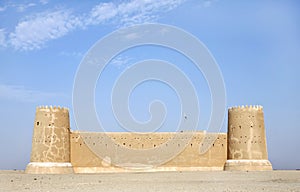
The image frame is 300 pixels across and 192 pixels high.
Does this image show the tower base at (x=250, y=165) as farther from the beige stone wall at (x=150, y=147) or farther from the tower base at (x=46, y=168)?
the tower base at (x=46, y=168)

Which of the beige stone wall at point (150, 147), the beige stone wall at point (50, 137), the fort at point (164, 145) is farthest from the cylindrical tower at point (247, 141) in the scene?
the beige stone wall at point (50, 137)

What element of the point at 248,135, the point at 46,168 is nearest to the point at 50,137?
the point at 46,168

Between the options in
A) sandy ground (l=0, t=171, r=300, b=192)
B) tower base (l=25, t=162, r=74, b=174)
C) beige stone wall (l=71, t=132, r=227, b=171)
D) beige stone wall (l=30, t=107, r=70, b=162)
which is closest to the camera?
sandy ground (l=0, t=171, r=300, b=192)

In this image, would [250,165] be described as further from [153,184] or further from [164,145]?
[153,184]

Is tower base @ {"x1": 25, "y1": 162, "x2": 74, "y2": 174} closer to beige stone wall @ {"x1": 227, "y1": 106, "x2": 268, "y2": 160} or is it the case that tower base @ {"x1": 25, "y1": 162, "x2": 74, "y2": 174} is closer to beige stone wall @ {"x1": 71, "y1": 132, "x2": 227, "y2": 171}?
beige stone wall @ {"x1": 71, "y1": 132, "x2": 227, "y2": 171}

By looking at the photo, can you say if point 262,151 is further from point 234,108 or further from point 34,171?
point 34,171

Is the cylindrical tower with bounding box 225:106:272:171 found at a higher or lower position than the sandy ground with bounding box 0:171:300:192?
higher

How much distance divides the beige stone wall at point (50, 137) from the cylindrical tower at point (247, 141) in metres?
9.99

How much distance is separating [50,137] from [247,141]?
11722mm

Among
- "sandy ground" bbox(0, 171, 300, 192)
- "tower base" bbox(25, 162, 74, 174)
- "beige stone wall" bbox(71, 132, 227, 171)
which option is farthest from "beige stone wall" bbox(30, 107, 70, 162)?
"sandy ground" bbox(0, 171, 300, 192)

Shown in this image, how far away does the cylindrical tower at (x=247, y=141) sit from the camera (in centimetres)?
2769

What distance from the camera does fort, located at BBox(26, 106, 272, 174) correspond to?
1045 inches

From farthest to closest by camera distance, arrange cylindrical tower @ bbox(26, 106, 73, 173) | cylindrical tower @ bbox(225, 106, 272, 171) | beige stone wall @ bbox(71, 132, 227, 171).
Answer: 1. cylindrical tower @ bbox(225, 106, 272, 171)
2. beige stone wall @ bbox(71, 132, 227, 171)
3. cylindrical tower @ bbox(26, 106, 73, 173)

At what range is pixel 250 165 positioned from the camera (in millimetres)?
27531
